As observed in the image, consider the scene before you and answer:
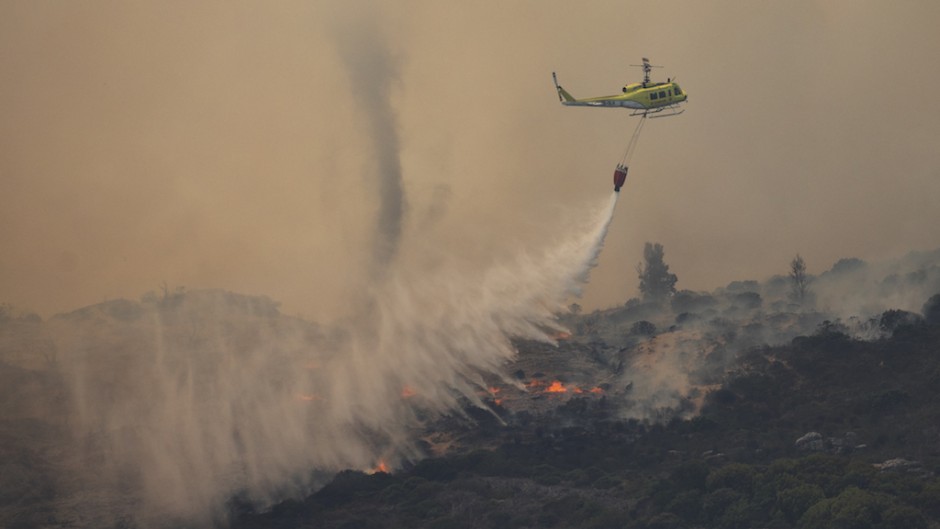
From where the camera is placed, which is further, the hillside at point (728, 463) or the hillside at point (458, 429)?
the hillside at point (458, 429)

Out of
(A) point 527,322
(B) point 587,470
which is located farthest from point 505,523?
(A) point 527,322

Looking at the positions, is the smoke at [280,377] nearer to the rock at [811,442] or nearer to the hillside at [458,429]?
the hillside at [458,429]

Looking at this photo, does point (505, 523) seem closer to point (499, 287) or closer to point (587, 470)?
point (587, 470)

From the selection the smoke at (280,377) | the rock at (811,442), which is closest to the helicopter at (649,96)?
the smoke at (280,377)

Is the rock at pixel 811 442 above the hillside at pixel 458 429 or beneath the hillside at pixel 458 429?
beneath

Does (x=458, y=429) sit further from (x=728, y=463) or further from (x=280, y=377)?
(x=728, y=463)

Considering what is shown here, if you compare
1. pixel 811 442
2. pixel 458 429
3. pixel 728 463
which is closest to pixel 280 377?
pixel 458 429

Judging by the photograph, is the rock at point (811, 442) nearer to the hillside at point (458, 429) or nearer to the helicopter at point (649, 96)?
the hillside at point (458, 429)

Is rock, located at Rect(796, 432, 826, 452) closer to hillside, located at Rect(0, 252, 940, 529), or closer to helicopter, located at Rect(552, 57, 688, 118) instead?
hillside, located at Rect(0, 252, 940, 529)

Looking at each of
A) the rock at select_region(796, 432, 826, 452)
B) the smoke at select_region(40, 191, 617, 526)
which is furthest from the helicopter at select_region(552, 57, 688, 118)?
the rock at select_region(796, 432, 826, 452)
